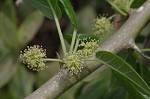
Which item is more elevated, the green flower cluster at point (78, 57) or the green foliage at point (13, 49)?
the green flower cluster at point (78, 57)

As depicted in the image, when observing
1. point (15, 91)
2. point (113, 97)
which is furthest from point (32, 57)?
point (15, 91)

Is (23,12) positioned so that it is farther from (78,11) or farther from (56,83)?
(56,83)

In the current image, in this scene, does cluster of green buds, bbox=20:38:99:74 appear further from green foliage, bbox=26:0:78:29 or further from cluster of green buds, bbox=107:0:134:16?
cluster of green buds, bbox=107:0:134:16

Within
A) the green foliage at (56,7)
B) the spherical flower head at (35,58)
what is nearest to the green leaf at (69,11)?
the green foliage at (56,7)

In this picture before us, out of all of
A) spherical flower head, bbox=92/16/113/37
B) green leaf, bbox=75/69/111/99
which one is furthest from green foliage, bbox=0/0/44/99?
spherical flower head, bbox=92/16/113/37

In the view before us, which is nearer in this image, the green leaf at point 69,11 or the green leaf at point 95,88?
the green leaf at point 69,11


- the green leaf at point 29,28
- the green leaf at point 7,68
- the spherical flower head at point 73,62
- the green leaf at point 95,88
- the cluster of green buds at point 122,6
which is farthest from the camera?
the green leaf at point 29,28

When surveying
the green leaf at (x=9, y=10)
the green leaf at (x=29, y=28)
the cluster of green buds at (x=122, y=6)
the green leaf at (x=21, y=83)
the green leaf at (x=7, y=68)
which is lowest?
the green leaf at (x=21, y=83)

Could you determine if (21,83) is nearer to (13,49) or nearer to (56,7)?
(13,49)

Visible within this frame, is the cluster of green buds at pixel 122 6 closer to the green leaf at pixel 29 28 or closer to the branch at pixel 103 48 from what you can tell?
the branch at pixel 103 48
